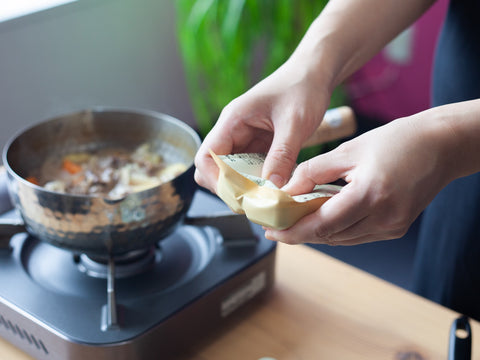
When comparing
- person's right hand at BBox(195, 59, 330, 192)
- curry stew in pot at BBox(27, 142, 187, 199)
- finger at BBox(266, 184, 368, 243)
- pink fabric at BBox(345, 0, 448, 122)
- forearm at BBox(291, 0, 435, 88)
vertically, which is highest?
forearm at BBox(291, 0, 435, 88)

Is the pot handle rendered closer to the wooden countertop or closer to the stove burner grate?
the wooden countertop

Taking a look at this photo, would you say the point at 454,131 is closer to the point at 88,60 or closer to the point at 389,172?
the point at 389,172

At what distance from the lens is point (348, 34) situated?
3.30 feet

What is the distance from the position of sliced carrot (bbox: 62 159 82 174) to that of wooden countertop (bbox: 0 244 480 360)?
0.34 m

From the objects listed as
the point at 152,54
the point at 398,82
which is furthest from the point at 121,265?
the point at 398,82

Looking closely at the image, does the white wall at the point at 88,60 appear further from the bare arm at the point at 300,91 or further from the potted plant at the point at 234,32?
the bare arm at the point at 300,91

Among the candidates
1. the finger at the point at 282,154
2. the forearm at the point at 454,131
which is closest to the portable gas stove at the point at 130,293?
the finger at the point at 282,154

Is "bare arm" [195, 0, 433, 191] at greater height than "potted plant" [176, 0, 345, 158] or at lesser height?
greater

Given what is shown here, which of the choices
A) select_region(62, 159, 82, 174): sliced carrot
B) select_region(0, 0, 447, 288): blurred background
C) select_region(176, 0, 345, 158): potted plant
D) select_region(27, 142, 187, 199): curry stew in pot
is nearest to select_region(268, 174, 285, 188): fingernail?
select_region(27, 142, 187, 199): curry stew in pot

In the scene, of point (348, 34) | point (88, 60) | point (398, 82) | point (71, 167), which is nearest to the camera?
point (348, 34)

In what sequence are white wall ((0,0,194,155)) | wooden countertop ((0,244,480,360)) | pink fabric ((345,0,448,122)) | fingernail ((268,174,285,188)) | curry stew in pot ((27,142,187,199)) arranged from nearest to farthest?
fingernail ((268,174,285,188))
wooden countertop ((0,244,480,360))
curry stew in pot ((27,142,187,199))
white wall ((0,0,194,155))
pink fabric ((345,0,448,122))

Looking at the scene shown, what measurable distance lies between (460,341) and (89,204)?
0.61 meters

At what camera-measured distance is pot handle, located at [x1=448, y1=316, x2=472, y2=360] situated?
88cm

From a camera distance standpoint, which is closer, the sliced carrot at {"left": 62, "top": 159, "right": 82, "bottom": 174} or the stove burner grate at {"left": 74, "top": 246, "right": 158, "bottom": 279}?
the stove burner grate at {"left": 74, "top": 246, "right": 158, "bottom": 279}
